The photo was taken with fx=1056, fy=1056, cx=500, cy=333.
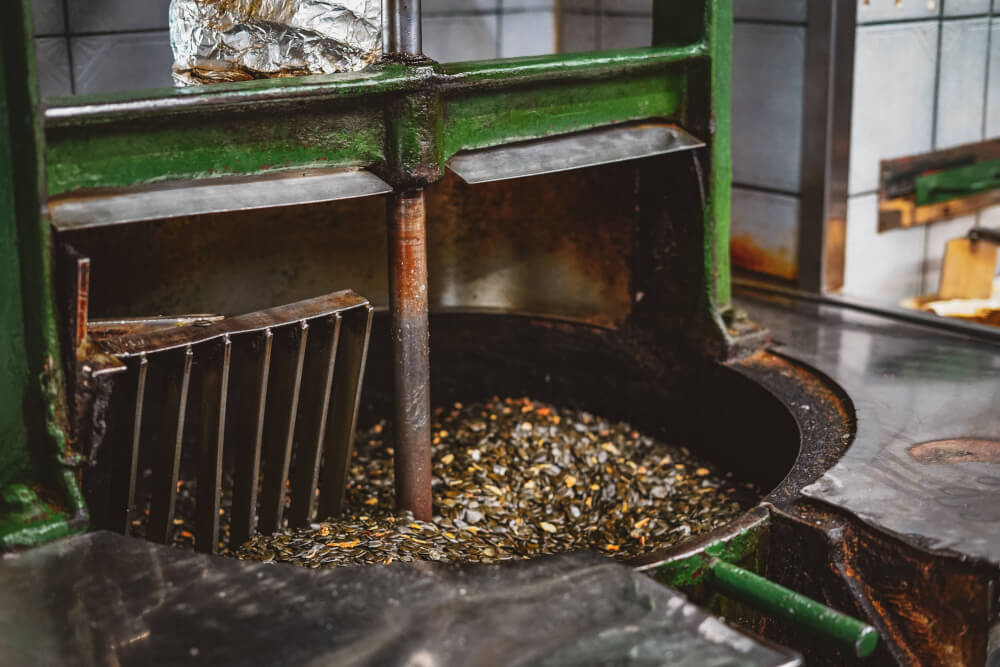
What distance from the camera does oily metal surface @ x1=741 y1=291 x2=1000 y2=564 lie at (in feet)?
7.61

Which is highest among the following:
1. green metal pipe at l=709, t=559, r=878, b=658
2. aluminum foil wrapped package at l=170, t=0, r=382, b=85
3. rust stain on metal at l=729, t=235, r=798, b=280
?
aluminum foil wrapped package at l=170, t=0, r=382, b=85

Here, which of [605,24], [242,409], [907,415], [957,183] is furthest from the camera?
[605,24]

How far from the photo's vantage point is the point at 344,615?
1807 mm

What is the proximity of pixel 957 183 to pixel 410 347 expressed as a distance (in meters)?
2.41

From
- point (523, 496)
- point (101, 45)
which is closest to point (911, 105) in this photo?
point (523, 496)

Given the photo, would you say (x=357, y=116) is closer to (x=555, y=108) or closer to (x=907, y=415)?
(x=555, y=108)

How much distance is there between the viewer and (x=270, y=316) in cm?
274

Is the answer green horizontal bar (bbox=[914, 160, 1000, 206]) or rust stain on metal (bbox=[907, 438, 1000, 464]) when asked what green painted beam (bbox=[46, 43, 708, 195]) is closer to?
rust stain on metal (bbox=[907, 438, 1000, 464])

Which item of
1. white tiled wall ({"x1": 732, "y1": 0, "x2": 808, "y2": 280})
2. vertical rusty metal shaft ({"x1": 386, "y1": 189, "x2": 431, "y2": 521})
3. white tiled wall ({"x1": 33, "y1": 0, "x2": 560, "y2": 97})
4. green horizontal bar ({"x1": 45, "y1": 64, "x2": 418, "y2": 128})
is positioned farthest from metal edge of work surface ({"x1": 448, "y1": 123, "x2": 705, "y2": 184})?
white tiled wall ({"x1": 33, "y1": 0, "x2": 560, "y2": 97})

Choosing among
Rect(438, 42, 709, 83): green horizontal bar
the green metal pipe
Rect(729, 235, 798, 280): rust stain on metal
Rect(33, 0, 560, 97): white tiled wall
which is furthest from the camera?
Rect(729, 235, 798, 280): rust stain on metal

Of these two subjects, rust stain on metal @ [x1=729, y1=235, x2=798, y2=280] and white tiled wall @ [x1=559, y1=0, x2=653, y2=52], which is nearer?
rust stain on metal @ [x1=729, y1=235, x2=798, y2=280]

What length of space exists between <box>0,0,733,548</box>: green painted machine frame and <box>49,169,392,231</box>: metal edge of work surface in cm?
3

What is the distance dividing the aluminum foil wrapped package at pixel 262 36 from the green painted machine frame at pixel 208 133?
14 centimetres

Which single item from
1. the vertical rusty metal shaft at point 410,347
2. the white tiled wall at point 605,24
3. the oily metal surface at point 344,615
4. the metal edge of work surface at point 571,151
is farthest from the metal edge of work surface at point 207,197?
the white tiled wall at point 605,24
